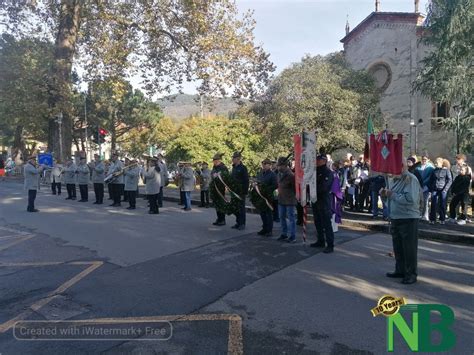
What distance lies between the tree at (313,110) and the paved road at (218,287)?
13.2m

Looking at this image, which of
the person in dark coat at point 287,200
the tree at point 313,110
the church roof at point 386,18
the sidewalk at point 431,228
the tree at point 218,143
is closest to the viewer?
the person in dark coat at point 287,200

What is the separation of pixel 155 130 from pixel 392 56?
86.8 ft

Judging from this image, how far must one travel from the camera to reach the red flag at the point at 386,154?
20.9 ft

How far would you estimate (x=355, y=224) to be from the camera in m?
11.0

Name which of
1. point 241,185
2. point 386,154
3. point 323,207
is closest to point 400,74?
point 241,185

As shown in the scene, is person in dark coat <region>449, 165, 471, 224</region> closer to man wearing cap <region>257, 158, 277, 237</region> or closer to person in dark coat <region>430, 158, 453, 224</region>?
person in dark coat <region>430, 158, 453, 224</region>

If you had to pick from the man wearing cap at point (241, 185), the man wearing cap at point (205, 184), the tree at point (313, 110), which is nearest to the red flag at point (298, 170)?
the man wearing cap at point (241, 185)

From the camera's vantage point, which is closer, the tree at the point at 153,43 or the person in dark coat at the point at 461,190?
the person in dark coat at the point at 461,190

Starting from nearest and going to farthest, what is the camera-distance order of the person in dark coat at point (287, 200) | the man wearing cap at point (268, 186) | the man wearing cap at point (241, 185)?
the person in dark coat at point (287, 200) → the man wearing cap at point (268, 186) → the man wearing cap at point (241, 185)

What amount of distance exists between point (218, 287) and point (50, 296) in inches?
85.9

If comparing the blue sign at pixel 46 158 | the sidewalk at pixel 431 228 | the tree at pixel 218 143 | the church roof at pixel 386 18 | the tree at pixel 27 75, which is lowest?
the sidewalk at pixel 431 228

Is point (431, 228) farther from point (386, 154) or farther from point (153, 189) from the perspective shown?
point (153, 189)

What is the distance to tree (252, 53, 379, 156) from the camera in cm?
2238

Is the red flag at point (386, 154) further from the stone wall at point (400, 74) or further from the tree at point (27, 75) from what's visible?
the stone wall at point (400, 74)
